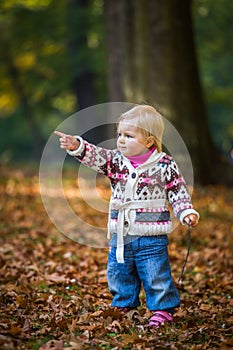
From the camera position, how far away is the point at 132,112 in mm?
4277

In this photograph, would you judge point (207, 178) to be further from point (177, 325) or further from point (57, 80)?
point (57, 80)

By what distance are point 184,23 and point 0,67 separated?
55.6ft

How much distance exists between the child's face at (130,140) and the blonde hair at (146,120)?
0.11 feet

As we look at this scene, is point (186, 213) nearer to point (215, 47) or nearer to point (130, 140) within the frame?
point (130, 140)

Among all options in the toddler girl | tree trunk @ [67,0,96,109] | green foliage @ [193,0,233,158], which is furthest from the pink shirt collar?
tree trunk @ [67,0,96,109]

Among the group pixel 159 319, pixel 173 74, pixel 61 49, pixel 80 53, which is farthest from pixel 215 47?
pixel 159 319

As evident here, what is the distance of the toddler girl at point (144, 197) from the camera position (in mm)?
4242

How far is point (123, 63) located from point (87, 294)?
812 centimetres

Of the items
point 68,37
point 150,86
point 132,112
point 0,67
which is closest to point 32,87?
point 0,67

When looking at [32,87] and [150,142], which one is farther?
[32,87]

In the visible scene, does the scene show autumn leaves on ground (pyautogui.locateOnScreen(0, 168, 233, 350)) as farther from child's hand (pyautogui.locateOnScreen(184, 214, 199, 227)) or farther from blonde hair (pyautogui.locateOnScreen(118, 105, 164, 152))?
blonde hair (pyautogui.locateOnScreen(118, 105, 164, 152))

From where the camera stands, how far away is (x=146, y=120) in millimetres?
4246

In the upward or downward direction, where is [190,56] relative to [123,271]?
upward

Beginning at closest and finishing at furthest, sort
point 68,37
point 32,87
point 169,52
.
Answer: point 169,52 → point 68,37 → point 32,87
